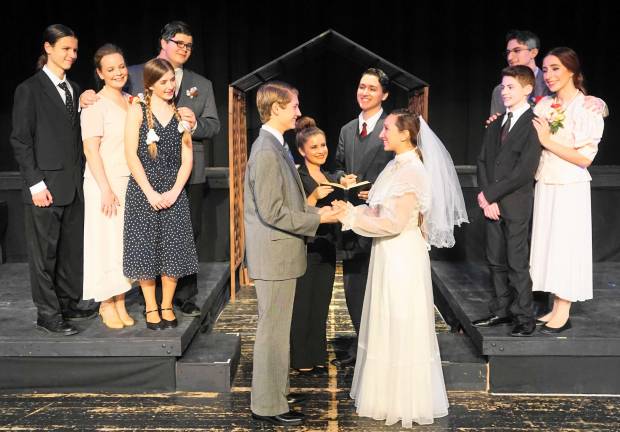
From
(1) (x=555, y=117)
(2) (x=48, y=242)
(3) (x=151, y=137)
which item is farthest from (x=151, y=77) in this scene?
(1) (x=555, y=117)

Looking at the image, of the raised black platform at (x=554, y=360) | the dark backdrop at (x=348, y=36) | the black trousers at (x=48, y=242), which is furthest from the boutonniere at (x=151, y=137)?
the dark backdrop at (x=348, y=36)

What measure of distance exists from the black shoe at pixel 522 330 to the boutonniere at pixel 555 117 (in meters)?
1.06

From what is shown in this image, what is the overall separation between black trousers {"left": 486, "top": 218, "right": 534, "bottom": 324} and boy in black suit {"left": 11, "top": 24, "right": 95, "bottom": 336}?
235cm

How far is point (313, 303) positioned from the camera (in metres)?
4.54

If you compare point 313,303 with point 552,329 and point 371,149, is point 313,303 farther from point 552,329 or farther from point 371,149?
point 552,329

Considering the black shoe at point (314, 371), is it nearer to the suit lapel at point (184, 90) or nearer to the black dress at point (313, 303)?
the black dress at point (313, 303)

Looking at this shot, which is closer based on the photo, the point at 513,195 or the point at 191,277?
the point at 513,195

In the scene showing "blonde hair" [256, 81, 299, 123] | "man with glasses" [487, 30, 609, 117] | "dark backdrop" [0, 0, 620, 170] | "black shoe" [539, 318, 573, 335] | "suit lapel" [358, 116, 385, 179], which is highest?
"dark backdrop" [0, 0, 620, 170]

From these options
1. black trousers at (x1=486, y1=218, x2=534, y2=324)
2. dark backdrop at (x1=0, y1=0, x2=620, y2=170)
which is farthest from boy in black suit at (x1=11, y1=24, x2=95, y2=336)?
dark backdrop at (x1=0, y1=0, x2=620, y2=170)

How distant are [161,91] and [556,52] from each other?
2103 mm

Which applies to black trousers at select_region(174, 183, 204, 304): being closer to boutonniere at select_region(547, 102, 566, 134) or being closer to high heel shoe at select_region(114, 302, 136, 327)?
high heel shoe at select_region(114, 302, 136, 327)

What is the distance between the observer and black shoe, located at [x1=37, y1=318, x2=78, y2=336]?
4.34 m

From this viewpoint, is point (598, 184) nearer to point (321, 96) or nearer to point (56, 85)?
point (321, 96)

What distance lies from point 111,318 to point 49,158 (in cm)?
96
